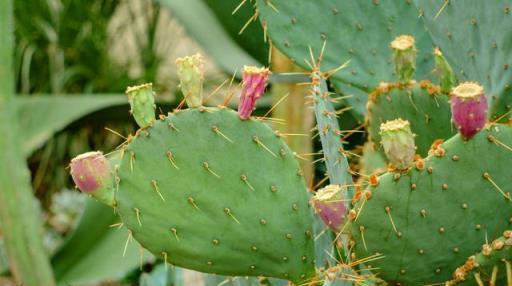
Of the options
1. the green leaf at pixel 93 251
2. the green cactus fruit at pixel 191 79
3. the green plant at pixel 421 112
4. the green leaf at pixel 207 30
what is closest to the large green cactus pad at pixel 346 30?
the green plant at pixel 421 112

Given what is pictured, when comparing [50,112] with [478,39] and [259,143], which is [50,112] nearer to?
[478,39]

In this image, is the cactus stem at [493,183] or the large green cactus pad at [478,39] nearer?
the cactus stem at [493,183]

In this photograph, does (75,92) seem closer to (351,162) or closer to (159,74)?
(159,74)

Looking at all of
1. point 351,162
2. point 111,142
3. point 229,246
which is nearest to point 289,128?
point 351,162

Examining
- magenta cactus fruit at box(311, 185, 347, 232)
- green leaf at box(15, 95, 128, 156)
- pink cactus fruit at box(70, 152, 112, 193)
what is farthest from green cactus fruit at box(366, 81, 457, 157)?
green leaf at box(15, 95, 128, 156)

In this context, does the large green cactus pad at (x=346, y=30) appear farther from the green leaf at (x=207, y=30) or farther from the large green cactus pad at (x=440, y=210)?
the green leaf at (x=207, y=30)

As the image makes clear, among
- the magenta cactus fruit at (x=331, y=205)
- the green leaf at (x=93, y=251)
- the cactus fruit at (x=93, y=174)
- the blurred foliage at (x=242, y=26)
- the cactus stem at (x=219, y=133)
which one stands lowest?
the green leaf at (x=93, y=251)

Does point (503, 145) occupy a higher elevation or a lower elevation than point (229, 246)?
higher

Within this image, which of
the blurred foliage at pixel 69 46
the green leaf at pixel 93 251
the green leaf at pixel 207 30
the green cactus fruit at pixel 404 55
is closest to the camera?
the green cactus fruit at pixel 404 55
